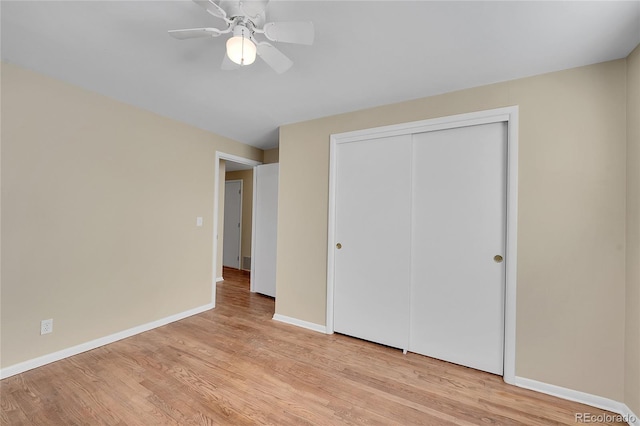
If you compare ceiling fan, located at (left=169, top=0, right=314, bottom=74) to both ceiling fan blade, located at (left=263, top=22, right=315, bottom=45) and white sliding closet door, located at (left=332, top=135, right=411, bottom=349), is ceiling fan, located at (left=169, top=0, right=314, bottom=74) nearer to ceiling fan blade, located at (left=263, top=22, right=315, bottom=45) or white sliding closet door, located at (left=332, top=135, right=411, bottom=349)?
ceiling fan blade, located at (left=263, top=22, right=315, bottom=45)

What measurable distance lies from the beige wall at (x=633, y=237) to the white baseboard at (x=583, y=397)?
0.17ft

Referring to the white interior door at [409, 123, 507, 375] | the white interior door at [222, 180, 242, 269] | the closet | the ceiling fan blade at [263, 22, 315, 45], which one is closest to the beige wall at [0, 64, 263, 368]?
the closet

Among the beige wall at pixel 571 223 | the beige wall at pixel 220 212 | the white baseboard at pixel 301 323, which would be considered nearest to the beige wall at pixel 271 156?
the beige wall at pixel 220 212

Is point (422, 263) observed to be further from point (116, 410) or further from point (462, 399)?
point (116, 410)

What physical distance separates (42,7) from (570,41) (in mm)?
3027

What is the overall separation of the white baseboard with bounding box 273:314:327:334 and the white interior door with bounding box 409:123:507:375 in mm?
933

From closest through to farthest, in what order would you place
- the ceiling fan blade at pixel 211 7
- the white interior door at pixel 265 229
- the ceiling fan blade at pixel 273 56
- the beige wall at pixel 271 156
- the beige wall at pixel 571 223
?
the ceiling fan blade at pixel 211 7
the ceiling fan blade at pixel 273 56
the beige wall at pixel 571 223
the white interior door at pixel 265 229
the beige wall at pixel 271 156

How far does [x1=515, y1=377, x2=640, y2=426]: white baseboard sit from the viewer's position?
5.36 ft

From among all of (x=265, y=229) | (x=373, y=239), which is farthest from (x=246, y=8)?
(x=265, y=229)

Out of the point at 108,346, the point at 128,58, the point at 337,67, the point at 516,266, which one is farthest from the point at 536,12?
the point at 108,346

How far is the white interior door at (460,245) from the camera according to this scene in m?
2.10

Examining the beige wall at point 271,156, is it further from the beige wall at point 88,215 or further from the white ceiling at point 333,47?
the white ceiling at point 333,47

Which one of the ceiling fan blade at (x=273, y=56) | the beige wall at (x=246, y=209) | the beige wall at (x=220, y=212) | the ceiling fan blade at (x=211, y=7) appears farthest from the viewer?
the beige wall at (x=246, y=209)

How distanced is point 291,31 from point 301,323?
8.95 ft
